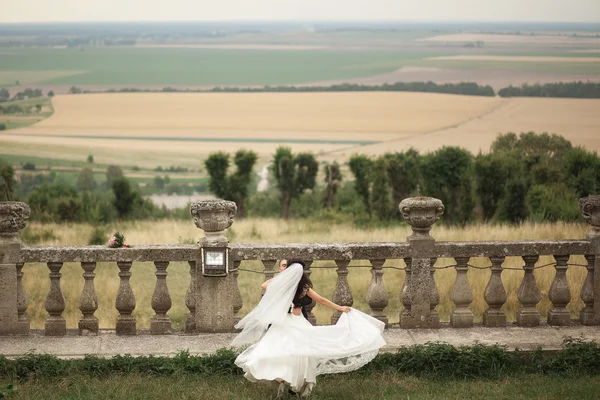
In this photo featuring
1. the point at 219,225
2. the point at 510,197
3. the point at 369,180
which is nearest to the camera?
the point at 219,225

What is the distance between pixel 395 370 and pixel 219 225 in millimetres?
2232

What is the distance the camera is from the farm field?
1844 inches

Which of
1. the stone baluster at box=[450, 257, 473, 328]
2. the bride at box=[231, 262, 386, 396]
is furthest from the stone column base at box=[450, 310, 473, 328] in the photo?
the bride at box=[231, 262, 386, 396]

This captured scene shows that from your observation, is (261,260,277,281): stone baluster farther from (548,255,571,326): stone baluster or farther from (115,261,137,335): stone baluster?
(548,255,571,326): stone baluster

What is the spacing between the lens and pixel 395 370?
26.2ft

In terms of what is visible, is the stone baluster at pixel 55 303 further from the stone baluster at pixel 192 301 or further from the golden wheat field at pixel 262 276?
the golden wheat field at pixel 262 276

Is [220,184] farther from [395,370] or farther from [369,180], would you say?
[395,370]

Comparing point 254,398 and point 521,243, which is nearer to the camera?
point 254,398

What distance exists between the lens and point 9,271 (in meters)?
8.60

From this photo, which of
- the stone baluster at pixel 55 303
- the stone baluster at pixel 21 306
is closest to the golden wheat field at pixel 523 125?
the stone baluster at pixel 55 303

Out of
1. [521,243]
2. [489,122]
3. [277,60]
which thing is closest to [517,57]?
[489,122]

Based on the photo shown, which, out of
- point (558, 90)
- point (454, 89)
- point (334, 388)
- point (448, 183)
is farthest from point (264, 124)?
point (334, 388)

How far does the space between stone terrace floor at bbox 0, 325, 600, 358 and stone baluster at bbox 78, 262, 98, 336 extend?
0.10m

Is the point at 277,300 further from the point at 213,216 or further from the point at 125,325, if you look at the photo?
the point at 125,325
